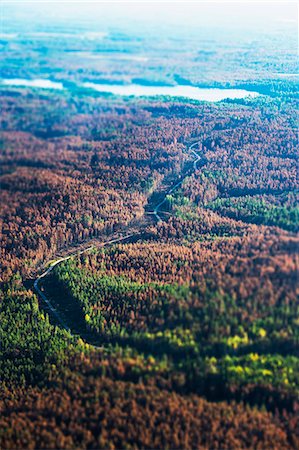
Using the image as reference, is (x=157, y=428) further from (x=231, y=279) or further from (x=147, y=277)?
(x=147, y=277)

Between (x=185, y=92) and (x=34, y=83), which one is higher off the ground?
(x=34, y=83)

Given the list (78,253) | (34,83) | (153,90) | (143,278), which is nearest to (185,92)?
(153,90)

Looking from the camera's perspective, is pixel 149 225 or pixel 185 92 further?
pixel 185 92

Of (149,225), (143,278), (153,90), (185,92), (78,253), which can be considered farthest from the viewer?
Result: (185,92)

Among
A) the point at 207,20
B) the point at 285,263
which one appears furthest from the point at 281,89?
the point at 285,263

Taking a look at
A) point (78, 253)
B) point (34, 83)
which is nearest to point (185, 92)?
point (78, 253)

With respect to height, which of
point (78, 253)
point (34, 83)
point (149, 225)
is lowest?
point (78, 253)

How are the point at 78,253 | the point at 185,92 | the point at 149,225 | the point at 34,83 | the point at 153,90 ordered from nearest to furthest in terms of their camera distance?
the point at 34,83, the point at 78,253, the point at 149,225, the point at 153,90, the point at 185,92

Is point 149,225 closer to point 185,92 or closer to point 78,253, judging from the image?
point 78,253
